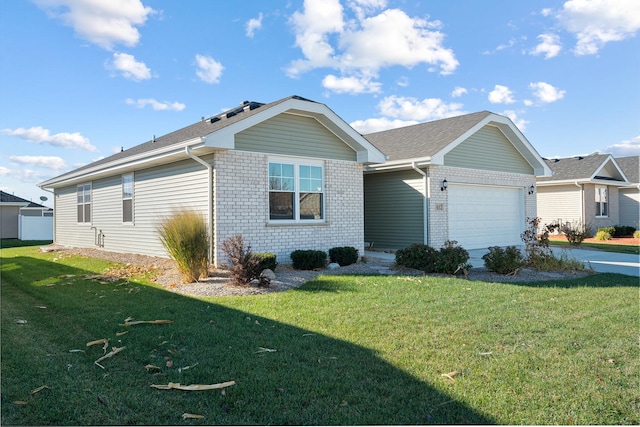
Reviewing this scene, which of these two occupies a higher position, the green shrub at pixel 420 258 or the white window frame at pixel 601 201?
the white window frame at pixel 601 201

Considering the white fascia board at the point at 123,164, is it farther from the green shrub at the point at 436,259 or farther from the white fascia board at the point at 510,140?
the white fascia board at the point at 510,140

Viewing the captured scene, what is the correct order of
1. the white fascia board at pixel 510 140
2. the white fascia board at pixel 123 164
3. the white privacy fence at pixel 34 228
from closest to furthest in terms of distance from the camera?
the white fascia board at pixel 123 164 → the white fascia board at pixel 510 140 → the white privacy fence at pixel 34 228

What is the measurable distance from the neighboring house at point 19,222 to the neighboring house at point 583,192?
99.3 feet

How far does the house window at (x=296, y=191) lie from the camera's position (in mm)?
11828

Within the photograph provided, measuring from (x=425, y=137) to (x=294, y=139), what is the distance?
6.40m

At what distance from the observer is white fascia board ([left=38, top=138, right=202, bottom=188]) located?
10.9 meters

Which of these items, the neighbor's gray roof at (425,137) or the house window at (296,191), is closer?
the house window at (296,191)

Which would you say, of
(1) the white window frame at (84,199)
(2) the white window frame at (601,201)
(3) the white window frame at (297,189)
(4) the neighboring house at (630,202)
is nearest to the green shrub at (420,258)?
(3) the white window frame at (297,189)

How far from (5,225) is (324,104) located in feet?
90.1

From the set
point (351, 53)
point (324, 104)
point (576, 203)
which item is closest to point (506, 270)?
point (324, 104)

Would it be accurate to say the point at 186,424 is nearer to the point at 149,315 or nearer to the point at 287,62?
the point at 149,315

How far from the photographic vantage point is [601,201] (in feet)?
84.7

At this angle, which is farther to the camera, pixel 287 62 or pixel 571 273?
pixel 287 62

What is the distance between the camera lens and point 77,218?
61.9ft
